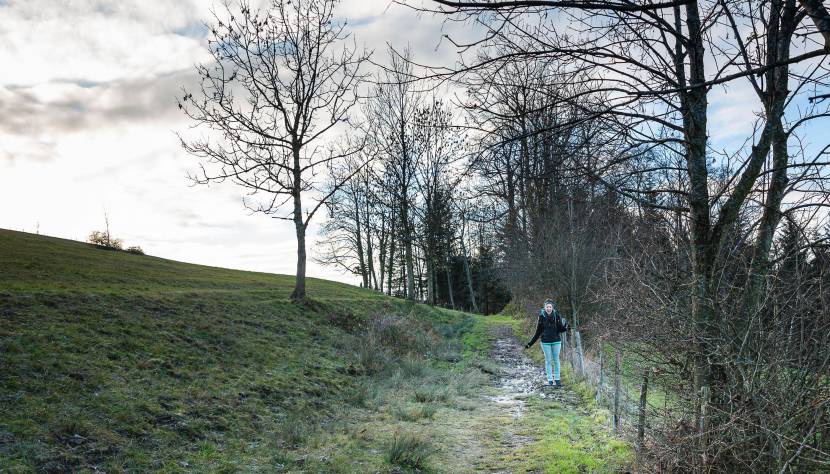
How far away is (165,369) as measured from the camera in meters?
9.84

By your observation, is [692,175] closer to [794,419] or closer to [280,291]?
[794,419]

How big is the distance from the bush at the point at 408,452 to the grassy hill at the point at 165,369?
27 cm

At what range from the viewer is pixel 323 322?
1878cm

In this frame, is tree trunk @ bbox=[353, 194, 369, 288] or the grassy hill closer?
the grassy hill

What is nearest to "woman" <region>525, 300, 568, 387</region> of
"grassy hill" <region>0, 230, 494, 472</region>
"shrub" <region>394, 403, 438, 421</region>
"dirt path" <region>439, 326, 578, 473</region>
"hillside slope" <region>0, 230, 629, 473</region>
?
"dirt path" <region>439, 326, 578, 473</region>

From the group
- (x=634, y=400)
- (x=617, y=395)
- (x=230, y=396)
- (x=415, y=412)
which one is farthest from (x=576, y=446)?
(x=230, y=396)

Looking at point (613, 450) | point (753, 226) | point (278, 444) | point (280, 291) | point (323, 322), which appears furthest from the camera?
point (280, 291)

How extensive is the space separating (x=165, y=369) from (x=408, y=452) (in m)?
5.29

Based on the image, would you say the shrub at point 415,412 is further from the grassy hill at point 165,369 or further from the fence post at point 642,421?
the fence post at point 642,421

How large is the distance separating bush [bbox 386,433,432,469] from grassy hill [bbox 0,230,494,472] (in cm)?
27

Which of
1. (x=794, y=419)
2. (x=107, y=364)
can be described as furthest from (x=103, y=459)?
(x=794, y=419)

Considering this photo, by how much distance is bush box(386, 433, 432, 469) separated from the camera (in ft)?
23.6

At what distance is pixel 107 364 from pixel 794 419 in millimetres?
9832

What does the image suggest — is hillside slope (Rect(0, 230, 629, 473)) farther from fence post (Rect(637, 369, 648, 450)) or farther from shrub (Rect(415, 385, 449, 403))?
fence post (Rect(637, 369, 648, 450))
